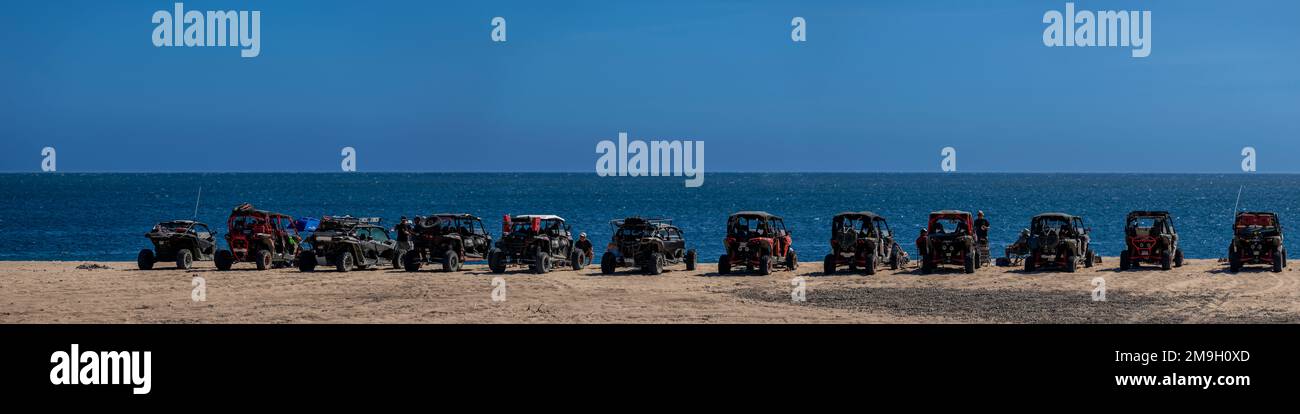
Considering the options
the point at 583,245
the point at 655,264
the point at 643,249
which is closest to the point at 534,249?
the point at 583,245

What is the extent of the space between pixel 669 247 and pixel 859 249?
17.1 feet

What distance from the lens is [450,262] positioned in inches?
1273

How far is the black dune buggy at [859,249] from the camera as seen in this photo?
3102cm

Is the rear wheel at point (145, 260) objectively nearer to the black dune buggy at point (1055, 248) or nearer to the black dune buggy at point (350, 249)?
the black dune buggy at point (350, 249)

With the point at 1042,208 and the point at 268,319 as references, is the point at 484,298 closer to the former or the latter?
the point at 268,319

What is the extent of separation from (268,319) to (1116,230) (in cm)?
6247

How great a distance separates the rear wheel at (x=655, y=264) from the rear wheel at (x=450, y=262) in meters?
5.33

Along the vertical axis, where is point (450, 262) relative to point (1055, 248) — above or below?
below

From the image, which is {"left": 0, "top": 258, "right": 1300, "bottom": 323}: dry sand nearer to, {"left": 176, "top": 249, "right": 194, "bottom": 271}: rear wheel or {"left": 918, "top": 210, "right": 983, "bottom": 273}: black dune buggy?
{"left": 918, "top": 210, "right": 983, "bottom": 273}: black dune buggy

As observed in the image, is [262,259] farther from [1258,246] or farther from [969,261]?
[1258,246]

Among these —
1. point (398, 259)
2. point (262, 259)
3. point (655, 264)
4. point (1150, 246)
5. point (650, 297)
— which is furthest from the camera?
point (398, 259)

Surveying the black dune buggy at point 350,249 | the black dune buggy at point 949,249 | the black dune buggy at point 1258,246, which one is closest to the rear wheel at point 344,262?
the black dune buggy at point 350,249
